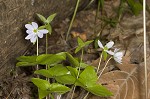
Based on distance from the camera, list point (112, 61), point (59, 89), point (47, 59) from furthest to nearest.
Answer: point (112, 61), point (47, 59), point (59, 89)

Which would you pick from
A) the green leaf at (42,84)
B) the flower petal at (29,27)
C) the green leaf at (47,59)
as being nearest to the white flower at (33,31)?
the flower petal at (29,27)

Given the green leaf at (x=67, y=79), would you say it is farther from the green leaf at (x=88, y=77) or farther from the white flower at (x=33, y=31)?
the white flower at (x=33, y=31)

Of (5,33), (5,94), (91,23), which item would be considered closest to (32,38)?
(5,33)

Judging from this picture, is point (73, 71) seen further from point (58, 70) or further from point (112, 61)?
point (112, 61)

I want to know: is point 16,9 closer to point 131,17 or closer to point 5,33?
point 5,33


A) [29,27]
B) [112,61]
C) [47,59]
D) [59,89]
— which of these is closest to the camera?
[59,89]

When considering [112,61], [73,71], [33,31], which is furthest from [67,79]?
[112,61]

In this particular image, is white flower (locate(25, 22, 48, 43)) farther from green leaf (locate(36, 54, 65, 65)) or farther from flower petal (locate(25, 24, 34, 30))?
green leaf (locate(36, 54, 65, 65))

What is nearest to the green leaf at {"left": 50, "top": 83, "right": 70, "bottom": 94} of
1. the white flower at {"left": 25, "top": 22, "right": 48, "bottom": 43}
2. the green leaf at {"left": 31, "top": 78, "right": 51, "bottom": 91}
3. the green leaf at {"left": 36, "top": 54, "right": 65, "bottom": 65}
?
the green leaf at {"left": 31, "top": 78, "right": 51, "bottom": 91}
